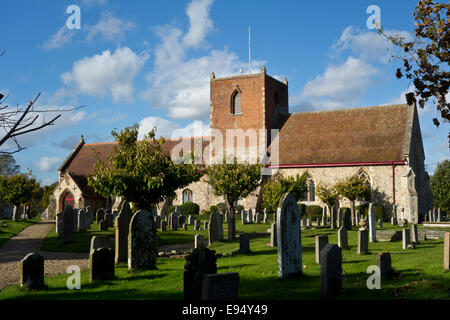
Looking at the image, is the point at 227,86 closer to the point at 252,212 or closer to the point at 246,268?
the point at 252,212

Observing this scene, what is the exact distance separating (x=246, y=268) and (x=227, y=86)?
3002 centimetres

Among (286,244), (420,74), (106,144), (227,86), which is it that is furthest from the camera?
(106,144)

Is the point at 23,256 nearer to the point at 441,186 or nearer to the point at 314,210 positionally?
the point at 314,210

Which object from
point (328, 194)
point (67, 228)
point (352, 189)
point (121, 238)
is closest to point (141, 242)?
point (121, 238)

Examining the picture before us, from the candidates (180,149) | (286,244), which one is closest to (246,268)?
(286,244)

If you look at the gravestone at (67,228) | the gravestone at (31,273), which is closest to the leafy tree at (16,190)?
the gravestone at (67,228)

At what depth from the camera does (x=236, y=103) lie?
39625mm

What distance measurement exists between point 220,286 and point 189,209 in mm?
30677

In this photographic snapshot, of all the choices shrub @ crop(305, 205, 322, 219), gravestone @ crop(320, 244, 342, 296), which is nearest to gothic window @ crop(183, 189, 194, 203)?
shrub @ crop(305, 205, 322, 219)

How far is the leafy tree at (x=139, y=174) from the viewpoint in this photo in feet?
55.3

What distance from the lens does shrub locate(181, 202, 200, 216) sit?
36.8 meters

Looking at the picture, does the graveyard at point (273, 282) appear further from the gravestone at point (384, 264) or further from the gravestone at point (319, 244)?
the gravestone at point (319, 244)

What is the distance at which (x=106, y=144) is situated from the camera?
48.0 meters

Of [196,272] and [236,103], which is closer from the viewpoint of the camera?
[196,272]
